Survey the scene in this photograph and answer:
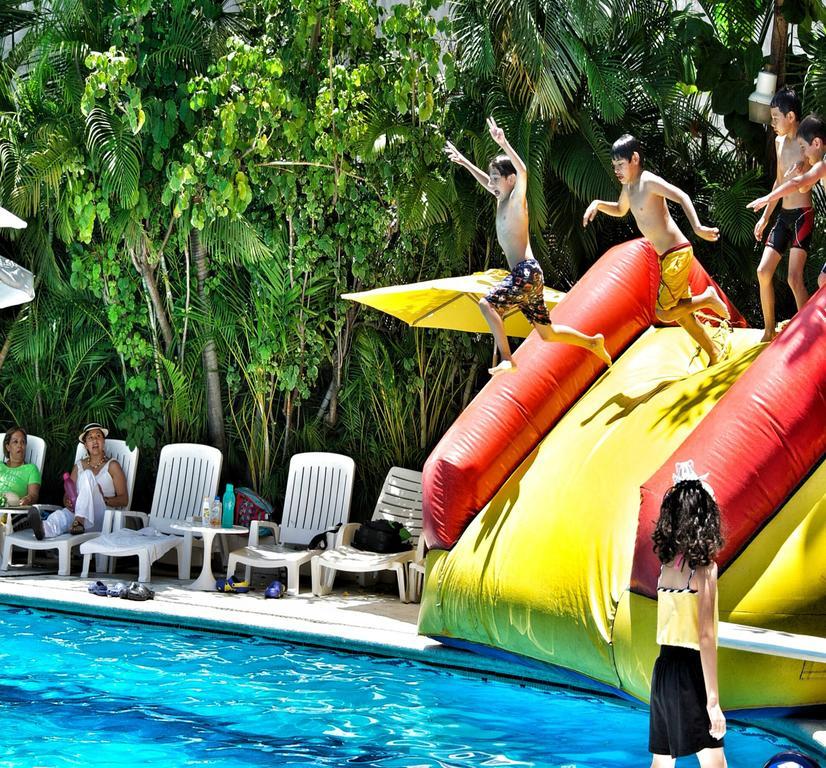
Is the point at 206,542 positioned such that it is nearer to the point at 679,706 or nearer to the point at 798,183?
the point at 798,183

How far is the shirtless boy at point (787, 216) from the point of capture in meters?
7.54

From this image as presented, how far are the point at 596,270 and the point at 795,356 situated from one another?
2598 mm

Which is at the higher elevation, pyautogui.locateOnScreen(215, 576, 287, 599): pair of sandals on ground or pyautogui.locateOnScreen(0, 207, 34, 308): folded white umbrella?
pyautogui.locateOnScreen(0, 207, 34, 308): folded white umbrella

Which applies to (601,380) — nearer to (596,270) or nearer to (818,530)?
(596,270)

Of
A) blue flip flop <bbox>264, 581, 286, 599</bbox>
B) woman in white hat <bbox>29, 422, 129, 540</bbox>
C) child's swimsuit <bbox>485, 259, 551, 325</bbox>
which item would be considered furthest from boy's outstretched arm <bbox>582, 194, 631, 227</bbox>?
woman in white hat <bbox>29, 422, 129, 540</bbox>

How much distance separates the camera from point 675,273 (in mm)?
7961

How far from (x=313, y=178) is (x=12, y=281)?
3003 millimetres

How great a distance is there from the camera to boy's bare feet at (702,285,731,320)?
26.8 feet

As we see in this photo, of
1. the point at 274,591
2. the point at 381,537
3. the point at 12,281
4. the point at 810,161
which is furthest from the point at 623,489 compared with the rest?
the point at 12,281

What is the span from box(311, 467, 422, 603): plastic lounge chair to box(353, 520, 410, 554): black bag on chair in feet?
0.27

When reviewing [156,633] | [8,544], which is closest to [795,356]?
[156,633]

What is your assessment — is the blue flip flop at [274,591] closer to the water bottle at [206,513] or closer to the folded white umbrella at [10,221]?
the water bottle at [206,513]

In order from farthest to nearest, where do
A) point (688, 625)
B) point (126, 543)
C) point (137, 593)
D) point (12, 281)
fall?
point (12, 281) < point (126, 543) < point (137, 593) < point (688, 625)

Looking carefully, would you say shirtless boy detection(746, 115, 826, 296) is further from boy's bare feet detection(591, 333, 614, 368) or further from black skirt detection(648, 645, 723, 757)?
black skirt detection(648, 645, 723, 757)
